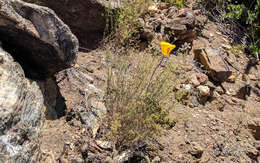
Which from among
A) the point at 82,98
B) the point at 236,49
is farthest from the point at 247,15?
the point at 82,98

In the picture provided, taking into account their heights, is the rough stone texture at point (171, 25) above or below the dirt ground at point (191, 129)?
above

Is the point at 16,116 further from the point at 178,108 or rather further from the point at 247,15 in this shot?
the point at 247,15

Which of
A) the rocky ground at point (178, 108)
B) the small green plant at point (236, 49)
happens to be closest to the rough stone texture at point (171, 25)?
the rocky ground at point (178, 108)

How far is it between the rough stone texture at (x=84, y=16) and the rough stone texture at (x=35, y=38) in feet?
4.91

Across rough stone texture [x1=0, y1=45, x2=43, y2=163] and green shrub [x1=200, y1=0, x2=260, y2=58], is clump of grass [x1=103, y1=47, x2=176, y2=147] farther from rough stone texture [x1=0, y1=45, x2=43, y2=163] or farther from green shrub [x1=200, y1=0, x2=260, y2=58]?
green shrub [x1=200, y1=0, x2=260, y2=58]

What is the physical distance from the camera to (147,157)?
219cm

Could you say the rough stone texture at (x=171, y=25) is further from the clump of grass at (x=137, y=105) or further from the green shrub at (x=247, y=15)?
the clump of grass at (x=137, y=105)

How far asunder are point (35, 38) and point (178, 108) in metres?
1.91

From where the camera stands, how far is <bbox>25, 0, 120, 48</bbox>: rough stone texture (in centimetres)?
334

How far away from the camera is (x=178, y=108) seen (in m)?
3.02

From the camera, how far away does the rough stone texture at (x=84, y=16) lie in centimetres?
334

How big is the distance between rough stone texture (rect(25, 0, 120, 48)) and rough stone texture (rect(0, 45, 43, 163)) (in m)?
1.90

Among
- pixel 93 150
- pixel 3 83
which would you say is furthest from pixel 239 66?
pixel 3 83

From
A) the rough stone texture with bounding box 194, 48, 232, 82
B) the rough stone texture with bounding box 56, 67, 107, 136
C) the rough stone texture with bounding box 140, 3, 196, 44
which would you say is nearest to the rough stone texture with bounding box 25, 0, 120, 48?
the rough stone texture with bounding box 140, 3, 196, 44
